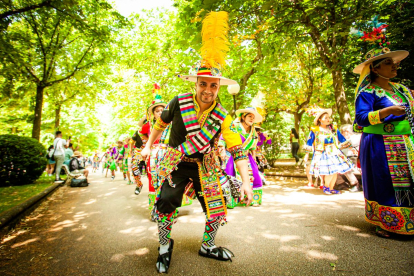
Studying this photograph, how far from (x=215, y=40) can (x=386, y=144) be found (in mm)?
2763

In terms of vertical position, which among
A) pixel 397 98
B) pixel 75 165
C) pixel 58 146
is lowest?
pixel 75 165

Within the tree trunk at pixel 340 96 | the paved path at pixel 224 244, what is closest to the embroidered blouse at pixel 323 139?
the tree trunk at pixel 340 96

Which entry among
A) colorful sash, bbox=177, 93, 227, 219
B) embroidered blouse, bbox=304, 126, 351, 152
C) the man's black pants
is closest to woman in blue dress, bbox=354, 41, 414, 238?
colorful sash, bbox=177, 93, 227, 219

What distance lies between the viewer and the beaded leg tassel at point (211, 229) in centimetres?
252

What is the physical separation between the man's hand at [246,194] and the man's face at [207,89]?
100cm

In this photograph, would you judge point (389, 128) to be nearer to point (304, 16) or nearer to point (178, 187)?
point (178, 187)

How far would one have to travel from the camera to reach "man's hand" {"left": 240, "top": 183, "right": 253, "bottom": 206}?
235cm

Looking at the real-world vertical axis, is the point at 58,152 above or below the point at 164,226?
above

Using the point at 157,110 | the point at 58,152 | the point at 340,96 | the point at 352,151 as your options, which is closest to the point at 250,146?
the point at 157,110

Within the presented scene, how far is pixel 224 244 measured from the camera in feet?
9.90

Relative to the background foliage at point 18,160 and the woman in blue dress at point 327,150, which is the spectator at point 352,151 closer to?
the woman in blue dress at point 327,150

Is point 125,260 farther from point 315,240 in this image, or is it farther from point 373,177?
point 373,177

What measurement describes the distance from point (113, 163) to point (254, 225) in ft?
36.6

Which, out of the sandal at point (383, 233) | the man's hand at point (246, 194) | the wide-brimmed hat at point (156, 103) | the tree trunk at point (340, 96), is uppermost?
the tree trunk at point (340, 96)
